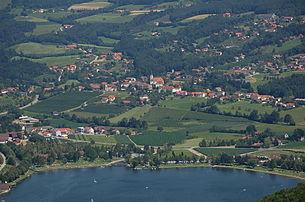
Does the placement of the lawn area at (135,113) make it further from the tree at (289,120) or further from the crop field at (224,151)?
the tree at (289,120)

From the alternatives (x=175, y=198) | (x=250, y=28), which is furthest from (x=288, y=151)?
(x=250, y=28)

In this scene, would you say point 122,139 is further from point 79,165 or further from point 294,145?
point 294,145

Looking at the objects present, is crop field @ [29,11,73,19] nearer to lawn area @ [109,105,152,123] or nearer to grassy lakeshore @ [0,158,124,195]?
lawn area @ [109,105,152,123]

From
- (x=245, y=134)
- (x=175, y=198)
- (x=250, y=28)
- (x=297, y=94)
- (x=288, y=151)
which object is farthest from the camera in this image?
(x=250, y=28)

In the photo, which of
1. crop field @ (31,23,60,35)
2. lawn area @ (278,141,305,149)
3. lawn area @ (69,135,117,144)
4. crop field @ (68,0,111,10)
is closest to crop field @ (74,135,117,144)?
lawn area @ (69,135,117,144)

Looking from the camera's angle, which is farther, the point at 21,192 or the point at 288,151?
the point at 288,151

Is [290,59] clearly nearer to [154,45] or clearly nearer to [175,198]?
[154,45]

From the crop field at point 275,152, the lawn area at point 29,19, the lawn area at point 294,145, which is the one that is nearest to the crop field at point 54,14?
the lawn area at point 29,19
